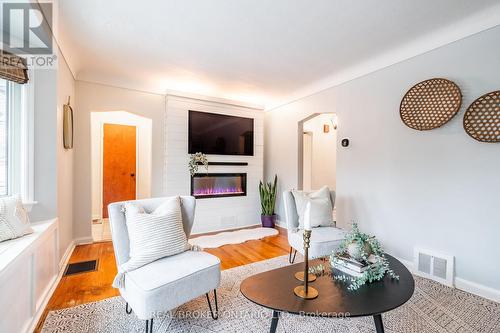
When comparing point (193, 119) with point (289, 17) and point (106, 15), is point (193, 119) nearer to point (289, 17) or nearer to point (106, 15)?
point (106, 15)

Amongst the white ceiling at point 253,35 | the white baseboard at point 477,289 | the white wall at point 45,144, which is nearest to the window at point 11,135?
the white wall at point 45,144

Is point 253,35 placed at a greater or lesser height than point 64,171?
greater

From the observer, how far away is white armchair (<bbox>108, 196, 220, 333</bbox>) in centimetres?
152

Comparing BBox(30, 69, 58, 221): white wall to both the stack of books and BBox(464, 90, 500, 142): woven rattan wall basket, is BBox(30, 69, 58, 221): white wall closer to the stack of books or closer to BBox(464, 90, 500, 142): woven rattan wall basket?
the stack of books

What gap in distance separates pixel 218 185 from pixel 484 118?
3687 mm

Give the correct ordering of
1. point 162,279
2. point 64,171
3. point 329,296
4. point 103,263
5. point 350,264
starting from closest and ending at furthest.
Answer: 1. point 329,296
2. point 162,279
3. point 350,264
4. point 64,171
5. point 103,263

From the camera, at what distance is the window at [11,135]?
2.13m

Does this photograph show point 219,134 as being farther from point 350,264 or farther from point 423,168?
point 350,264

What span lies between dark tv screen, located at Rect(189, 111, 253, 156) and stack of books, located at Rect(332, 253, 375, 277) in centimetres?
308

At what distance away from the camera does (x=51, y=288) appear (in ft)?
7.39

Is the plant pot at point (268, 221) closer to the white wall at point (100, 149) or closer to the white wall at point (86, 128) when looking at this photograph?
the white wall at point (100, 149)

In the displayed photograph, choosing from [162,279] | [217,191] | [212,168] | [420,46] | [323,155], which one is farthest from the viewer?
[323,155]

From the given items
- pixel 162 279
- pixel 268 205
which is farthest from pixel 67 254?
pixel 268 205

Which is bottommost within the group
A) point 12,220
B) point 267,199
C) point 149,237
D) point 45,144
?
point 267,199
